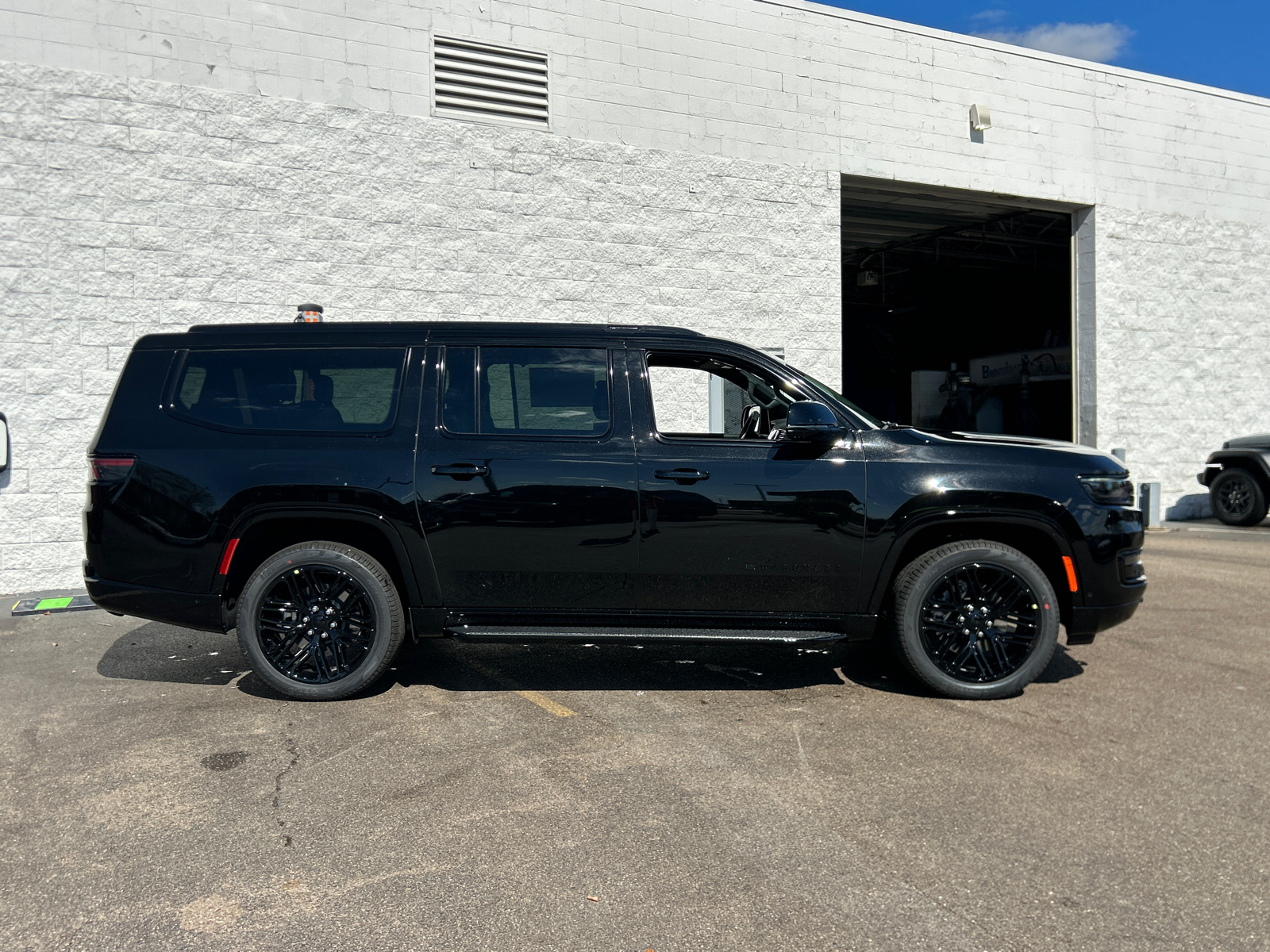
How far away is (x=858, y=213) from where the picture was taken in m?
15.5

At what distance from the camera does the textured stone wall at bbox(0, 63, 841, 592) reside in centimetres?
785

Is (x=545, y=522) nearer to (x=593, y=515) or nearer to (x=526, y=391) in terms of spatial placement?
(x=593, y=515)

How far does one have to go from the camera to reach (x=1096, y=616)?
469cm

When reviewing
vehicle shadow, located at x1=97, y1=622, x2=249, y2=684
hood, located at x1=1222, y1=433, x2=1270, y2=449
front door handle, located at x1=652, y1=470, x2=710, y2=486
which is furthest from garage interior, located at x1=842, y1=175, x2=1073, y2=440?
vehicle shadow, located at x1=97, y1=622, x2=249, y2=684

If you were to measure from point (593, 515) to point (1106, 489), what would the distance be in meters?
2.69

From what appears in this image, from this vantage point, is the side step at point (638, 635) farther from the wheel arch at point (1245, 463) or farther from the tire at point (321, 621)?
the wheel arch at point (1245, 463)

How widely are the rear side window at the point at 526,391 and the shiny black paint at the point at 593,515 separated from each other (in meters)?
0.09

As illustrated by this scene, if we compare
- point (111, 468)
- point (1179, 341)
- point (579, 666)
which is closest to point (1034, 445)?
point (579, 666)

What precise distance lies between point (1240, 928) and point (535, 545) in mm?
3167

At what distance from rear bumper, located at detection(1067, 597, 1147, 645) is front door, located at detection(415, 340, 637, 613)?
2322 mm

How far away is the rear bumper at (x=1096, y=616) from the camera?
15.4 feet

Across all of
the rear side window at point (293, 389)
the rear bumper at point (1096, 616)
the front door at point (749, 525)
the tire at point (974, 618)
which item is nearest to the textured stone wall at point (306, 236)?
the rear side window at point (293, 389)

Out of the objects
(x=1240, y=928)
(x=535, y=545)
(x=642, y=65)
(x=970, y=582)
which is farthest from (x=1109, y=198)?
(x=1240, y=928)

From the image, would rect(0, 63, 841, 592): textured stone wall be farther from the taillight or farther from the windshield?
the windshield
